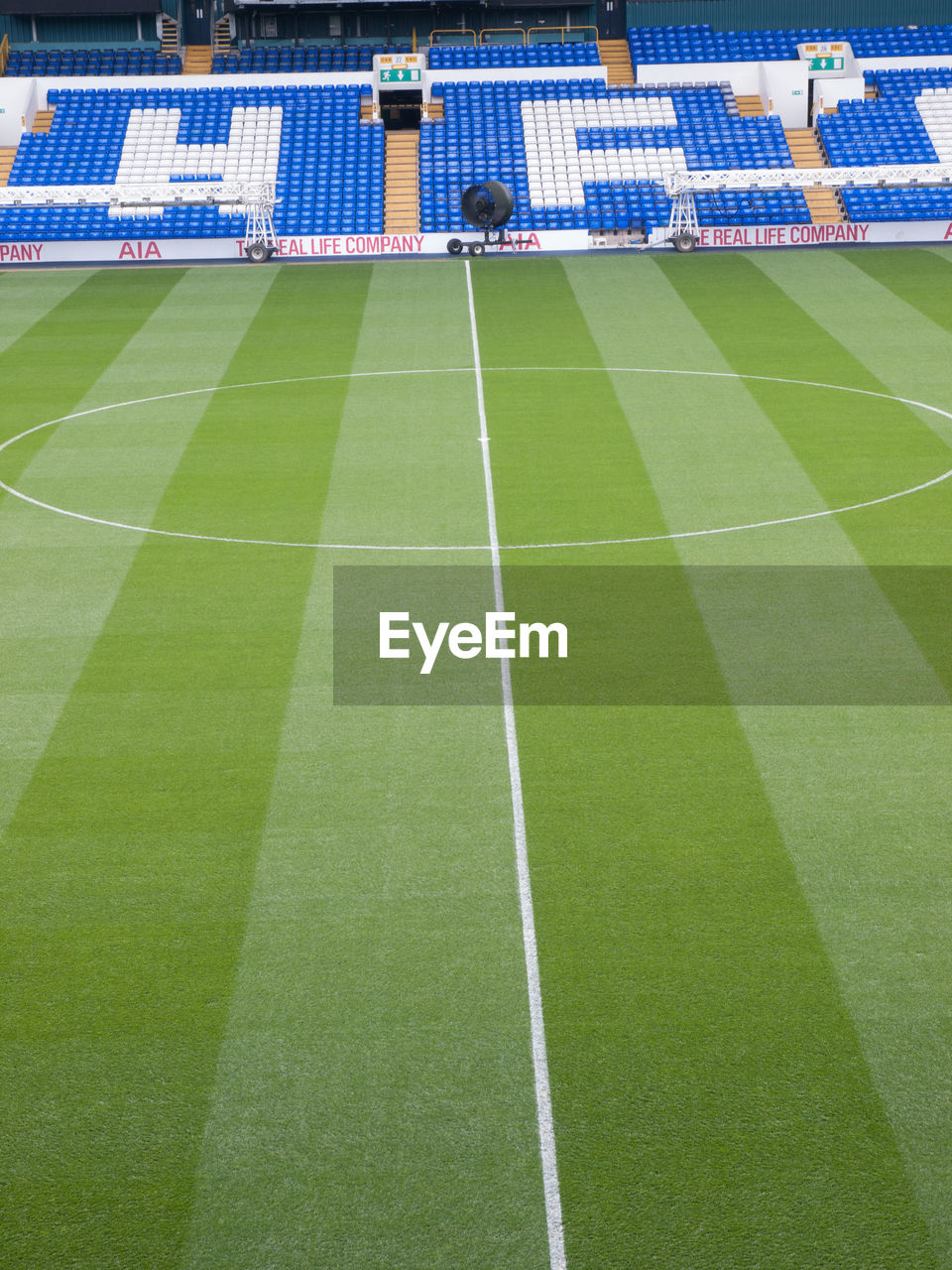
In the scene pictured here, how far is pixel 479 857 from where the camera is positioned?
9.71m

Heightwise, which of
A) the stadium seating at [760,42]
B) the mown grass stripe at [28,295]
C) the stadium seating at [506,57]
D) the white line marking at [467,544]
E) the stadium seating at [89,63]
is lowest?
the mown grass stripe at [28,295]

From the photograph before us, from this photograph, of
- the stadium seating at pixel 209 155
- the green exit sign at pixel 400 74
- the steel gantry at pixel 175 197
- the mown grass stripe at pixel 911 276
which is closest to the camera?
the mown grass stripe at pixel 911 276

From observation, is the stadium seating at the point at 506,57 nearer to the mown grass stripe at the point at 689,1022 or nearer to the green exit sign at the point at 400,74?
the green exit sign at the point at 400,74

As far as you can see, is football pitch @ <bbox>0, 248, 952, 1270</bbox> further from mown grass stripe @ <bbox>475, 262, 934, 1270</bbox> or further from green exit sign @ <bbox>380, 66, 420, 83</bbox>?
green exit sign @ <bbox>380, 66, 420, 83</bbox>

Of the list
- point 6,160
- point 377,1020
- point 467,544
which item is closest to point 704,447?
point 467,544

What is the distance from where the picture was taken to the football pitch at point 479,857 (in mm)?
6801

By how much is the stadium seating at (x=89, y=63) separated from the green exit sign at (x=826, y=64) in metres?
21.4

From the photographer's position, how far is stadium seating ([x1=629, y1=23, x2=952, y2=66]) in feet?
160

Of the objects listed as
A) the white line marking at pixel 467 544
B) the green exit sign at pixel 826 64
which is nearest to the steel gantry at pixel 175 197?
the white line marking at pixel 467 544

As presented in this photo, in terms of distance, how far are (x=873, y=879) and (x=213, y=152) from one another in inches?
1597

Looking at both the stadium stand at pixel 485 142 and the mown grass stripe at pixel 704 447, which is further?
the stadium stand at pixel 485 142

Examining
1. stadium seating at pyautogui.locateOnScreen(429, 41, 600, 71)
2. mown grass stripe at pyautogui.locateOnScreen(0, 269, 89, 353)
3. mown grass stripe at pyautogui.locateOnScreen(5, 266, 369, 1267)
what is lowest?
mown grass stripe at pyautogui.locateOnScreen(0, 269, 89, 353)

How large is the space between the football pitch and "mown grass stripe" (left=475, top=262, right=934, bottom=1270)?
0.09 ft

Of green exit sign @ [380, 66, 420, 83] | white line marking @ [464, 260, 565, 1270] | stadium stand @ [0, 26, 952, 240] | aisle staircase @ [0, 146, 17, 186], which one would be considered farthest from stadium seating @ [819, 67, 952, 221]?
white line marking @ [464, 260, 565, 1270]
